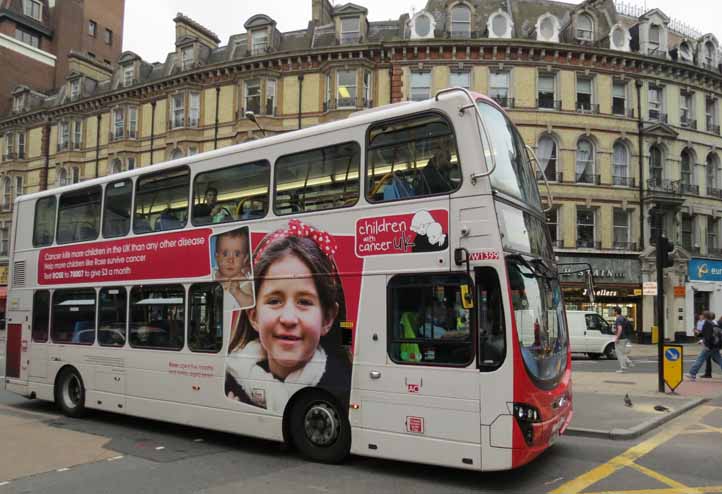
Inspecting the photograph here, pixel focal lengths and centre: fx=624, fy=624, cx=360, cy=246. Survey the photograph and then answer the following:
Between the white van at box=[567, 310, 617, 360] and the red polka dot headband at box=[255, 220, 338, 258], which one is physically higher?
the red polka dot headband at box=[255, 220, 338, 258]

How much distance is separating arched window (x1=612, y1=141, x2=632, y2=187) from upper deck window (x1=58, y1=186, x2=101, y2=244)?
2933 centimetres

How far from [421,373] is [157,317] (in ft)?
16.4

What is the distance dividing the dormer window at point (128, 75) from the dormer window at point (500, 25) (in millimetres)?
22917

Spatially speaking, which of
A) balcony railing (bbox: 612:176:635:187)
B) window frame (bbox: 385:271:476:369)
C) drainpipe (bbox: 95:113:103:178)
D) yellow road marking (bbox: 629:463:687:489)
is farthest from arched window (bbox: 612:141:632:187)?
drainpipe (bbox: 95:113:103:178)

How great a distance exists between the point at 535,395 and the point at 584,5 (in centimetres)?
3265

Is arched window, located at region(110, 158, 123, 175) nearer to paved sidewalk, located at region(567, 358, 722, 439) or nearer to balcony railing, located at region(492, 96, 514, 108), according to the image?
balcony railing, located at region(492, 96, 514, 108)

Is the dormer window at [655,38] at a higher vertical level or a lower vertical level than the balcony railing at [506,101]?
higher

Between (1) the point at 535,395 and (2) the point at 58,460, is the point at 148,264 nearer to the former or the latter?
(2) the point at 58,460

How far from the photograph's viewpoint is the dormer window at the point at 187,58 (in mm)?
37425

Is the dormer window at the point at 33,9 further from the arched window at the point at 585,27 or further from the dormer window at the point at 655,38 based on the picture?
the dormer window at the point at 655,38

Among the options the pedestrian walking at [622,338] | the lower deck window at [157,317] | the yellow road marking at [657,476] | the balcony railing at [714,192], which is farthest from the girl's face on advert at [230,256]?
the balcony railing at [714,192]

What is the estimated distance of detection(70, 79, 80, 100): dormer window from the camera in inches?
1712

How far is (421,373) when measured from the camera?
6.94 meters

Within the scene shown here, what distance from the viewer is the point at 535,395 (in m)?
6.55
